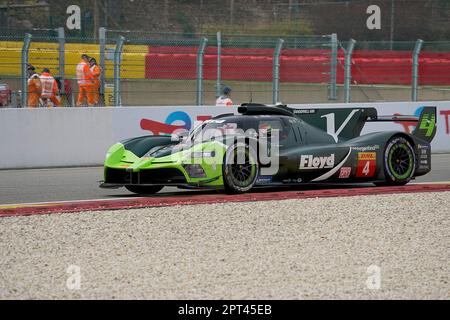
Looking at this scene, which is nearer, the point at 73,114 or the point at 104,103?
the point at 73,114

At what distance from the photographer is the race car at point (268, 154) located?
1056 centimetres

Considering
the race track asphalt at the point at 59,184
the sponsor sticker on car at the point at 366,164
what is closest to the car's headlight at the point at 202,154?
the race track asphalt at the point at 59,184

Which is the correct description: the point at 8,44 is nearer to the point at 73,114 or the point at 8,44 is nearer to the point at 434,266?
the point at 73,114

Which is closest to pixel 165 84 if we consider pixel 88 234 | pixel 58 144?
pixel 58 144

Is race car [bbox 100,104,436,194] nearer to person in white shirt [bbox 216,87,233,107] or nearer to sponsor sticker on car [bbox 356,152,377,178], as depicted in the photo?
sponsor sticker on car [bbox 356,152,377,178]

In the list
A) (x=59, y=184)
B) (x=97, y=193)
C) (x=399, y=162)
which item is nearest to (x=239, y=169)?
(x=97, y=193)

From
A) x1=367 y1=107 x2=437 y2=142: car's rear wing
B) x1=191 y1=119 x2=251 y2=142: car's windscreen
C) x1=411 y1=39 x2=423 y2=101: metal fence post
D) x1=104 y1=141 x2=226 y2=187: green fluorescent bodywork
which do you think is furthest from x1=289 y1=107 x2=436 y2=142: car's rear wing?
x1=411 y1=39 x2=423 y2=101: metal fence post

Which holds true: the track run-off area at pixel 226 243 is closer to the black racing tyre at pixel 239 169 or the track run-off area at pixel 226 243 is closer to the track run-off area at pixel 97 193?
the track run-off area at pixel 97 193

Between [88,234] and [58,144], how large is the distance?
6.89m

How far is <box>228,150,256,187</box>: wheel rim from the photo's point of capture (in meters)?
10.8

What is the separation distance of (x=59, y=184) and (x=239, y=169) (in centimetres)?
297

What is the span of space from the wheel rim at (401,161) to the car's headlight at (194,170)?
2.80 meters

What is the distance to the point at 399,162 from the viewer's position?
39.7ft
